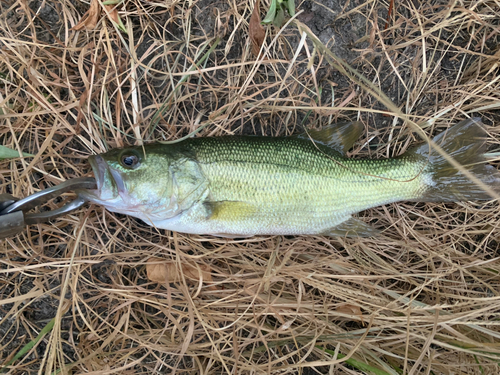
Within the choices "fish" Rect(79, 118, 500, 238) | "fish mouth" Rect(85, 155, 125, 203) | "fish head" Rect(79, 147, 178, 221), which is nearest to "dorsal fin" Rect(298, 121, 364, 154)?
"fish" Rect(79, 118, 500, 238)

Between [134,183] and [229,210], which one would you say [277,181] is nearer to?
[229,210]

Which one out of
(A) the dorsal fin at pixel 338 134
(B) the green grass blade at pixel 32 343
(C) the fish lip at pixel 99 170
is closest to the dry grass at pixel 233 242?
(B) the green grass blade at pixel 32 343

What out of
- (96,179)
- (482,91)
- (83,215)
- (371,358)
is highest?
(482,91)

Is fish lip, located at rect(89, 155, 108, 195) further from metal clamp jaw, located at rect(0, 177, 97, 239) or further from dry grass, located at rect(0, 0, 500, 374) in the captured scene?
dry grass, located at rect(0, 0, 500, 374)

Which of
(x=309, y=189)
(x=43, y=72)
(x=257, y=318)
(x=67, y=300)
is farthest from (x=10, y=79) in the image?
(x=257, y=318)

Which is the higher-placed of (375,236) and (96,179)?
(96,179)

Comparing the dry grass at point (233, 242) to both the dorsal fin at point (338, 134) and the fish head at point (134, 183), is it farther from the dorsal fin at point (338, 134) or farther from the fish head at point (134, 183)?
the fish head at point (134, 183)

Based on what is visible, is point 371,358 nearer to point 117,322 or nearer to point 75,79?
point 117,322
